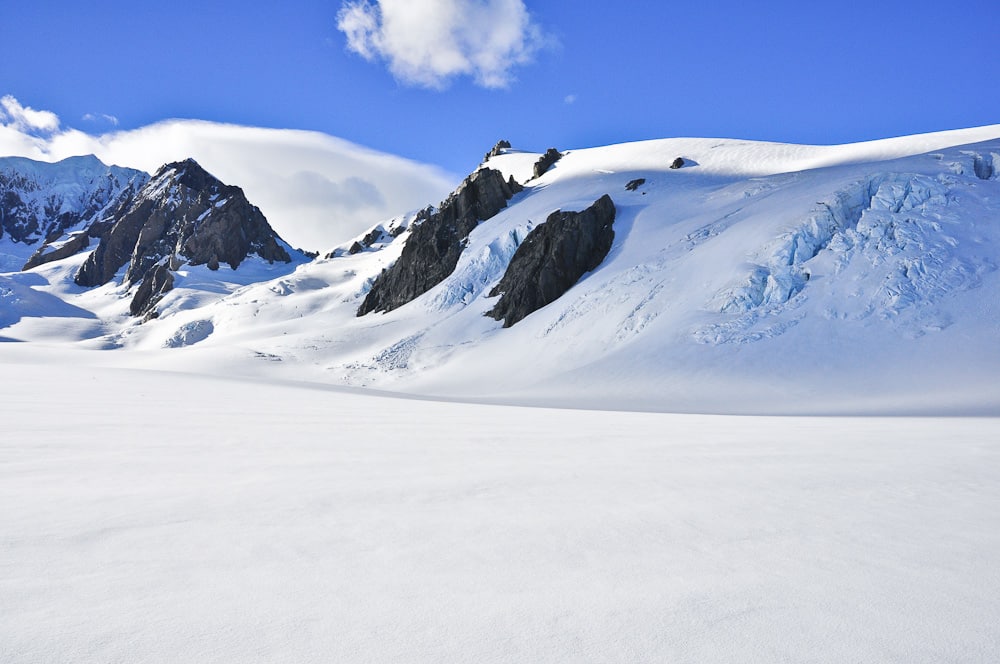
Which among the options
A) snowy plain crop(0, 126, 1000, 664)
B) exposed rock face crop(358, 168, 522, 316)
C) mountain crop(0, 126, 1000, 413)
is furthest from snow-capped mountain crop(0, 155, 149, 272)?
snowy plain crop(0, 126, 1000, 664)

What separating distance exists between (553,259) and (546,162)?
38185 mm

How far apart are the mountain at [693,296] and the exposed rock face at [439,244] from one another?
24cm

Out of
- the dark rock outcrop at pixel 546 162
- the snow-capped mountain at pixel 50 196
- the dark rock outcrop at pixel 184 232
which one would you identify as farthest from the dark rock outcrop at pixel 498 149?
the snow-capped mountain at pixel 50 196

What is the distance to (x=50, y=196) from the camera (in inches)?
7367

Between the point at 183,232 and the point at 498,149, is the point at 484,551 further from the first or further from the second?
the point at 183,232

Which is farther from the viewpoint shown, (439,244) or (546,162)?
(546,162)

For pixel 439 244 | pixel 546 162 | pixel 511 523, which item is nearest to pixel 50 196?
pixel 546 162

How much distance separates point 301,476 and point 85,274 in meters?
142

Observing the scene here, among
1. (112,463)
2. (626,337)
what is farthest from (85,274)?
(112,463)

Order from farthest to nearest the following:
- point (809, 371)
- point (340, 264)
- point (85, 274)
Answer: point (85, 274) → point (340, 264) → point (809, 371)

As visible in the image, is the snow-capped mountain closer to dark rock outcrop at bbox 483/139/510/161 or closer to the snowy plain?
dark rock outcrop at bbox 483/139/510/161

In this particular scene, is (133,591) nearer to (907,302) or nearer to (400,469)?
(400,469)

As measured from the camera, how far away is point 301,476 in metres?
5.57

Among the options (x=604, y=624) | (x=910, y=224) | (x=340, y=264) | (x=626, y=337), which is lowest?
(x=604, y=624)
